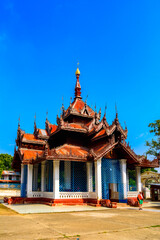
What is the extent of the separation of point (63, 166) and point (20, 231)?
47.3 ft

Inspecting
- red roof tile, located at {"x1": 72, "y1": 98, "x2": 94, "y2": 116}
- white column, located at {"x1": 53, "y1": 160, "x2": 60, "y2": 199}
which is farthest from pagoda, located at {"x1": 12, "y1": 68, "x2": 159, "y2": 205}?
red roof tile, located at {"x1": 72, "y1": 98, "x2": 94, "y2": 116}

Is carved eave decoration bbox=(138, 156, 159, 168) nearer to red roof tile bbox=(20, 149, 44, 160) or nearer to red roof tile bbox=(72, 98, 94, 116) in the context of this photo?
red roof tile bbox=(72, 98, 94, 116)

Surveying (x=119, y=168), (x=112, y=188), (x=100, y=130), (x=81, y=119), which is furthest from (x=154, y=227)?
(x=81, y=119)

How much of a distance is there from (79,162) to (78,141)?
2.59m

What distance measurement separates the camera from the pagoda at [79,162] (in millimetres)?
17312

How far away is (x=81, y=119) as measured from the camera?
24797 millimetres

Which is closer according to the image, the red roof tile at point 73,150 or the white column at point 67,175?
the red roof tile at point 73,150

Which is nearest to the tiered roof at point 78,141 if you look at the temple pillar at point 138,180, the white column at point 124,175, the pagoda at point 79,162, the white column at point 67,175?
the pagoda at point 79,162

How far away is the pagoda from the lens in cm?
1731

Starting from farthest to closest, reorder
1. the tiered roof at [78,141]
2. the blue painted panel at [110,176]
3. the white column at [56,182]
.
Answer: the blue painted panel at [110,176]
the tiered roof at [78,141]
the white column at [56,182]

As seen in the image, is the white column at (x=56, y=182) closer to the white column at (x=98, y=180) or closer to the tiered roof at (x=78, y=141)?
the tiered roof at (x=78, y=141)

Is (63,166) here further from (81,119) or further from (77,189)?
(81,119)

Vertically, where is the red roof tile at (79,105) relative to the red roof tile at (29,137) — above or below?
above

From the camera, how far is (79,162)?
1989cm
